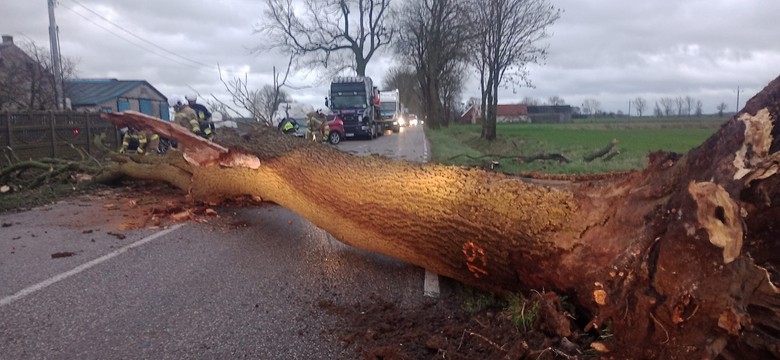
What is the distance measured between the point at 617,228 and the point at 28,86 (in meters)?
21.9

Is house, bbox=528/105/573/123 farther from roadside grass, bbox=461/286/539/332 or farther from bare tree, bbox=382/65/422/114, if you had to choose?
roadside grass, bbox=461/286/539/332

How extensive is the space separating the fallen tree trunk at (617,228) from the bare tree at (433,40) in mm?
29288

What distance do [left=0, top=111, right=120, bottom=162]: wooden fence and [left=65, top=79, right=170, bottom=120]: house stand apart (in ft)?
73.9

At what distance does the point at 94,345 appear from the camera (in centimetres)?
305

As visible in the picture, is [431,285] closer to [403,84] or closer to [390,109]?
[390,109]

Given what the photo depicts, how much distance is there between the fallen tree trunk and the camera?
6.79ft

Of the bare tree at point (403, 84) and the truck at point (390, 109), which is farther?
the bare tree at point (403, 84)

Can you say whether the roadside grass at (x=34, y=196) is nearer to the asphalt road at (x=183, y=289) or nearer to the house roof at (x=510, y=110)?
the asphalt road at (x=183, y=289)

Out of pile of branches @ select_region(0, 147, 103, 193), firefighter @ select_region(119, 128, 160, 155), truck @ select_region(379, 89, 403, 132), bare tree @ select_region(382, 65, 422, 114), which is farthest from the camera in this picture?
bare tree @ select_region(382, 65, 422, 114)

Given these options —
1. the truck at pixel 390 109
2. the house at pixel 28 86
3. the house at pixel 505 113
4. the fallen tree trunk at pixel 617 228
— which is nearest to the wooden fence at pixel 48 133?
the house at pixel 28 86

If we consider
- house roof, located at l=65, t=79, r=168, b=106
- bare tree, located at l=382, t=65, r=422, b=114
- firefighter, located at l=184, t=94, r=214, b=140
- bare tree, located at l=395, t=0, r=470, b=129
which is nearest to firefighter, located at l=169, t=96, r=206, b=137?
firefighter, located at l=184, t=94, r=214, b=140

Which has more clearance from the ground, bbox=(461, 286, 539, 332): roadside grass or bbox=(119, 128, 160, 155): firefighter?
bbox=(119, 128, 160, 155): firefighter

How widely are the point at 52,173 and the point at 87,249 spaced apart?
14.5 feet

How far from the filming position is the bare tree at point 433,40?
36706 millimetres
